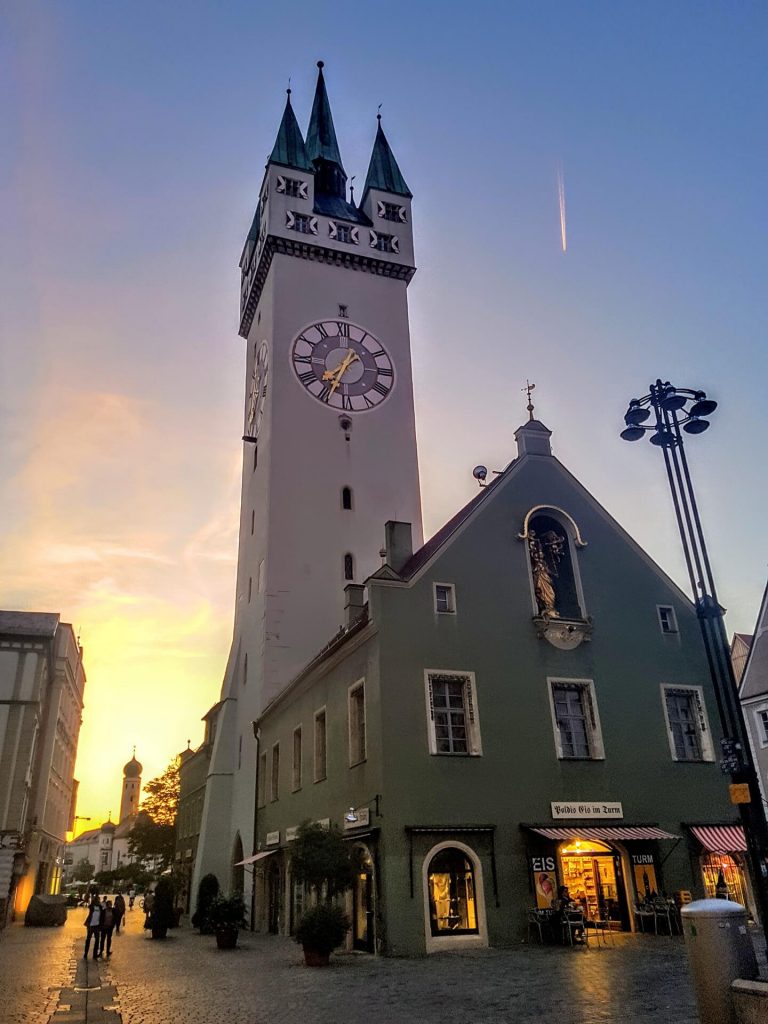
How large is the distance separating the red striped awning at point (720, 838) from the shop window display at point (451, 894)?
7.15m

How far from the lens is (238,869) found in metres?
35.3

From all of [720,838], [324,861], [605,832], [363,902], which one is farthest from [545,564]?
[363,902]


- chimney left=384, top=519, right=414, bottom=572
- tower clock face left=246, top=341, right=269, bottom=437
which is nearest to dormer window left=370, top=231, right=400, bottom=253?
tower clock face left=246, top=341, right=269, bottom=437

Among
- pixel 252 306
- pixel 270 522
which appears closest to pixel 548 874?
pixel 270 522

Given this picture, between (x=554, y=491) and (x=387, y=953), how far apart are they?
14807 mm

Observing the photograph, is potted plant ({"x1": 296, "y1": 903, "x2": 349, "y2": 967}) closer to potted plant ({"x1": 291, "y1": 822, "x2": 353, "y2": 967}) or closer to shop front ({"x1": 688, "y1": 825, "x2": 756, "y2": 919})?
potted plant ({"x1": 291, "y1": 822, "x2": 353, "y2": 967})

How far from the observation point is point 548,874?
21047mm

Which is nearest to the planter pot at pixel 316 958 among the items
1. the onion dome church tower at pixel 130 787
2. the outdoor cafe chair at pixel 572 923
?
the outdoor cafe chair at pixel 572 923

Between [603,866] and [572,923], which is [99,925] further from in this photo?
[603,866]

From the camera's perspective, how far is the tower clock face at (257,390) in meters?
45.4

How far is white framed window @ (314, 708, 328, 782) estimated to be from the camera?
26.5 m

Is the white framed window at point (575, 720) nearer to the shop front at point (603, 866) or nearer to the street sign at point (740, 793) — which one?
the shop front at point (603, 866)

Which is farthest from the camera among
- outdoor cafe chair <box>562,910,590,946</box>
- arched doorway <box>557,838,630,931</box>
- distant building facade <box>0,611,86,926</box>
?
distant building facade <box>0,611,86,926</box>

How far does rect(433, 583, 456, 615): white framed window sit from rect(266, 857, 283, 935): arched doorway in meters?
13.1
